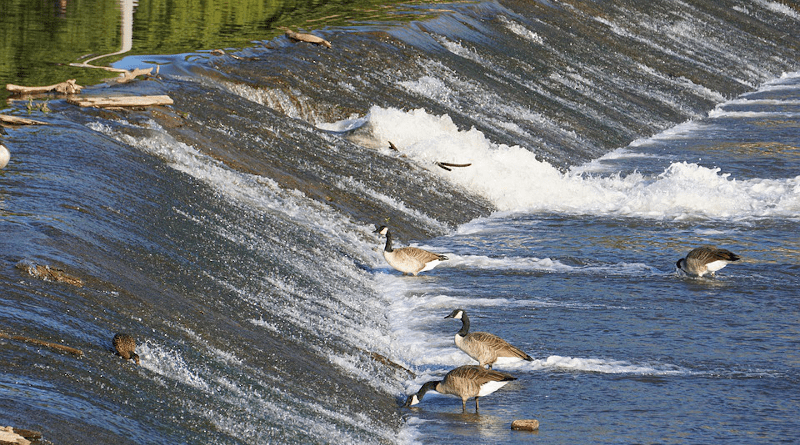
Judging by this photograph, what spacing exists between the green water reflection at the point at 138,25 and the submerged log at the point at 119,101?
6.34 feet

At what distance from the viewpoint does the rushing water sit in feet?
31.7

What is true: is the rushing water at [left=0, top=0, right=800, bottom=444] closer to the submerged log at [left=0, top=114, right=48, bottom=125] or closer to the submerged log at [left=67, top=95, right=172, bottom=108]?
the submerged log at [left=67, top=95, right=172, bottom=108]

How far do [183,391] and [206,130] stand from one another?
29.9 ft

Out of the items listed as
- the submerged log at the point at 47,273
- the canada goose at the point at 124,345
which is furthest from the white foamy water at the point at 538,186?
the canada goose at the point at 124,345

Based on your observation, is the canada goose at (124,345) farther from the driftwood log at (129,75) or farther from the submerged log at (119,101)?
the driftwood log at (129,75)

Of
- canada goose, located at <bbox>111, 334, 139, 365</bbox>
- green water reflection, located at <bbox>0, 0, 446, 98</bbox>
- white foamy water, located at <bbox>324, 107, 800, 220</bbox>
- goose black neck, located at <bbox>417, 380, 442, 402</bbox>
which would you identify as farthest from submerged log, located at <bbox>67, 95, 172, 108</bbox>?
canada goose, located at <bbox>111, 334, 139, 365</bbox>

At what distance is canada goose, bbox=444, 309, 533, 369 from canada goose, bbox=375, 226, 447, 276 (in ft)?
10.8

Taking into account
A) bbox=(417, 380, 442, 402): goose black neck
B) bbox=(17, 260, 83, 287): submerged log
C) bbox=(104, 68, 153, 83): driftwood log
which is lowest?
bbox=(417, 380, 442, 402): goose black neck

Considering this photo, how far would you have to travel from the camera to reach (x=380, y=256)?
16.6 meters

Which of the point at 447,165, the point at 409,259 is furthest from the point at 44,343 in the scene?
the point at 447,165

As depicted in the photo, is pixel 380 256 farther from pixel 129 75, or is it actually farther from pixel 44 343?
pixel 44 343

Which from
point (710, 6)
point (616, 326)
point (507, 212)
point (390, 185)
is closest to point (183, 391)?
point (616, 326)

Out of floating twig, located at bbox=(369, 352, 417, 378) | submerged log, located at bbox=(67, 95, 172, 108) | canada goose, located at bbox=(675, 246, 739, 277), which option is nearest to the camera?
floating twig, located at bbox=(369, 352, 417, 378)

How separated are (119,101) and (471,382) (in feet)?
29.3
